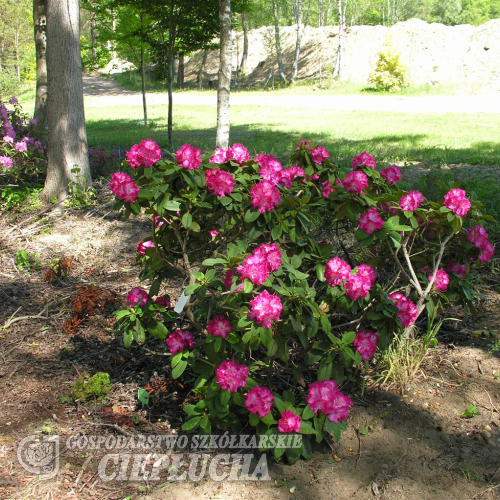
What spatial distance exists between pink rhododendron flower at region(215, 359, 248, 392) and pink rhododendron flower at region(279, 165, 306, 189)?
916 millimetres

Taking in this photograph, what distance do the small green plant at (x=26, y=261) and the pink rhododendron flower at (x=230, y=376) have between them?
2.76 meters

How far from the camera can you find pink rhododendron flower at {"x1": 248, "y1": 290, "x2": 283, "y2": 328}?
192 cm

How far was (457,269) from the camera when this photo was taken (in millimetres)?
2863

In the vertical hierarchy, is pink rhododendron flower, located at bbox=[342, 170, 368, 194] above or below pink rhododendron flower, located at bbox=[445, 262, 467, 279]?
above

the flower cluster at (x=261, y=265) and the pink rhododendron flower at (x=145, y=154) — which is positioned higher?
the pink rhododendron flower at (x=145, y=154)

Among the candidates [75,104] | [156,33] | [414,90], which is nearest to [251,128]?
[156,33]

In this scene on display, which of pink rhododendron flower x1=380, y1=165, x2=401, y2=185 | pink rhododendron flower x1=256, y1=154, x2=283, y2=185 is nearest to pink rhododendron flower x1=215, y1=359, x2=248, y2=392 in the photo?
pink rhododendron flower x1=256, y1=154, x2=283, y2=185

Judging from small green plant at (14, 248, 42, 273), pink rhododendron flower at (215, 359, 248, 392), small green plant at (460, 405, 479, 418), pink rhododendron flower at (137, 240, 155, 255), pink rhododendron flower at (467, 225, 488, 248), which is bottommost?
small green plant at (460, 405, 479, 418)

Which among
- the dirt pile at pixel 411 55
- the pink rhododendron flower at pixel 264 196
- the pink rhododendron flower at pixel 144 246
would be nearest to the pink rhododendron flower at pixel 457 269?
the pink rhododendron flower at pixel 264 196

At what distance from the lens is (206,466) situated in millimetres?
2275

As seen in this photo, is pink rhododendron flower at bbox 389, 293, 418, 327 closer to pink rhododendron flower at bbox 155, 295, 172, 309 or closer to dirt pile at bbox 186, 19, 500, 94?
pink rhododendron flower at bbox 155, 295, 172, 309

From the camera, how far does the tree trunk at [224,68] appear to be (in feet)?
16.0

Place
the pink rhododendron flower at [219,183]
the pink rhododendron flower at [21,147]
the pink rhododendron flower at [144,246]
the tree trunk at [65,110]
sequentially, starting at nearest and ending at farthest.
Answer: the pink rhododendron flower at [219,183], the pink rhododendron flower at [144,246], the tree trunk at [65,110], the pink rhododendron flower at [21,147]

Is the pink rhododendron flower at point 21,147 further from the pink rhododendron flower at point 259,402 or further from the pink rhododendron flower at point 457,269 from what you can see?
the pink rhododendron flower at point 457,269
